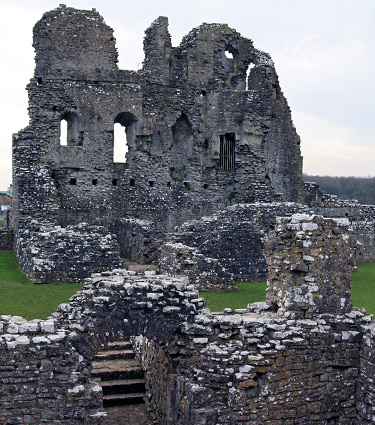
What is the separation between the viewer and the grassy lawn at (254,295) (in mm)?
13773

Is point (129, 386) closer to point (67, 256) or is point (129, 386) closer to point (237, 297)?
point (237, 297)

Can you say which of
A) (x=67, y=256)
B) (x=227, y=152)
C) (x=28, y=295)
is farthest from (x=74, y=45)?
(x=28, y=295)

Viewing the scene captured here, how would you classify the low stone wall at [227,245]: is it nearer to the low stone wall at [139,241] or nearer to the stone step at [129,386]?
the low stone wall at [139,241]

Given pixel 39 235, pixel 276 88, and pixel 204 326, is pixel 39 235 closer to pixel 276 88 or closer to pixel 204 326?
pixel 204 326

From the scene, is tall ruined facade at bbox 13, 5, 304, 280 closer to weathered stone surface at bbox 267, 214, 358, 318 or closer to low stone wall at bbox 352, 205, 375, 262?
low stone wall at bbox 352, 205, 375, 262

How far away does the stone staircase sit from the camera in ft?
38.9

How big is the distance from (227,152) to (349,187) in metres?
64.7

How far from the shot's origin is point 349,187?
8794 centimetres

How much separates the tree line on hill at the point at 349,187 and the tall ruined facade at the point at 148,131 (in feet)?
146

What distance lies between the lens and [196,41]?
2617cm

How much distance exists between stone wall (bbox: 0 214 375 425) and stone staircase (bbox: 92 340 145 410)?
1.50 m

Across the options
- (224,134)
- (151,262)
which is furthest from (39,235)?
(224,134)

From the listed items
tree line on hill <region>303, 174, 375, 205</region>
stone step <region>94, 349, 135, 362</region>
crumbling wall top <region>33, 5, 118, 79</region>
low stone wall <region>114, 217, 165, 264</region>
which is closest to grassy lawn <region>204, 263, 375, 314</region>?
stone step <region>94, 349, 135, 362</region>

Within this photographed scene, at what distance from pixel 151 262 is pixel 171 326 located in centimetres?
1115
